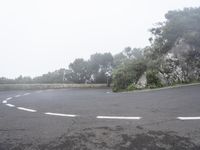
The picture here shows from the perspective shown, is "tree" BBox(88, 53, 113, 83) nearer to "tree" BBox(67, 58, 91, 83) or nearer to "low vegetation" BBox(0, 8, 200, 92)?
"tree" BBox(67, 58, 91, 83)

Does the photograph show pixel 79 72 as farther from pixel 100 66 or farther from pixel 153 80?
pixel 153 80

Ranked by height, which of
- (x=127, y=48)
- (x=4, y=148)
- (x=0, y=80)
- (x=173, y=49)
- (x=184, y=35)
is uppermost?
(x=127, y=48)

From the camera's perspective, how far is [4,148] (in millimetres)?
3002

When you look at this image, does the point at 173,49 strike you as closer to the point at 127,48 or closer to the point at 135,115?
the point at 135,115

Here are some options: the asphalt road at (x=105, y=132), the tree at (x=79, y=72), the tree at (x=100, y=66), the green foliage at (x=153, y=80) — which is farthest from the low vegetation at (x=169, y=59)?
the tree at (x=79, y=72)

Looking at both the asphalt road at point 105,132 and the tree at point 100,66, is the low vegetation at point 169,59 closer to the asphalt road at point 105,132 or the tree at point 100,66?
the asphalt road at point 105,132

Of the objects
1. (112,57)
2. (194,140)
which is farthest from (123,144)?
(112,57)

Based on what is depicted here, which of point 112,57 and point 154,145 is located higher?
point 112,57

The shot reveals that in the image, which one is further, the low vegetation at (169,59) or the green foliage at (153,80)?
the low vegetation at (169,59)

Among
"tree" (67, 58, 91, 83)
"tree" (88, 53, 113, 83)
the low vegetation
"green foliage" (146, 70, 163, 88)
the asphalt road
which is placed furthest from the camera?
"tree" (88, 53, 113, 83)

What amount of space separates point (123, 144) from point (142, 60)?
52.8ft

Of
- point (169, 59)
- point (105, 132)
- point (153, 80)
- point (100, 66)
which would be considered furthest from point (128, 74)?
point (100, 66)

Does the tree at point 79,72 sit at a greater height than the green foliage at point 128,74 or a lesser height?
greater

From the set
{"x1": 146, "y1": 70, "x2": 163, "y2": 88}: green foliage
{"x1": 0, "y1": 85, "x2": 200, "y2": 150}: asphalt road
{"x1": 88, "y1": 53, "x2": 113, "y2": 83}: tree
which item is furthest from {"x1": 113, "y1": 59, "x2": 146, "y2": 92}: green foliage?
{"x1": 88, "y1": 53, "x2": 113, "y2": 83}: tree
